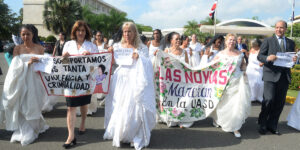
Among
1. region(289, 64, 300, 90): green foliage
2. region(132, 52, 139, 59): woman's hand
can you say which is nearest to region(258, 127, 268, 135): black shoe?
region(132, 52, 139, 59): woman's hand

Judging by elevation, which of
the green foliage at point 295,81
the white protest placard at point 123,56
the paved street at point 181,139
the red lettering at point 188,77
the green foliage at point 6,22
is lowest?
the paved street at point 181,139

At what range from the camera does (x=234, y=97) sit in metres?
4.68

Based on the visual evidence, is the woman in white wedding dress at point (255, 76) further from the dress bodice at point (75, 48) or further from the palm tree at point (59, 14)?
the palm tree at point (59, 14)

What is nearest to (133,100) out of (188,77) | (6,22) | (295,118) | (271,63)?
(188,77)

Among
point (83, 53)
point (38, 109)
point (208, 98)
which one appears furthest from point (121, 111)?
point (208, 98)

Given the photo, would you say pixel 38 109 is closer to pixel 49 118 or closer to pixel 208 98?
pixel 49 118

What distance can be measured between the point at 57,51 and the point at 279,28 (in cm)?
545

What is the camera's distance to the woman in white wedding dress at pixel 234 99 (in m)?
4.58

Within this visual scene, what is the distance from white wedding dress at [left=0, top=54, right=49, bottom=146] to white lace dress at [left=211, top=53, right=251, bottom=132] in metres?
3.45

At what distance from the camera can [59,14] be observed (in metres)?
36.9

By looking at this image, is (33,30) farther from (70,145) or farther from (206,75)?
(206,75)

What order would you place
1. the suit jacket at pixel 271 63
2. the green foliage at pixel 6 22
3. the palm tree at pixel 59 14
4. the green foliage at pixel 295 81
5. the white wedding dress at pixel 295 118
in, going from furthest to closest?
the green foliage at pixel 6 22, the palm tree at pixel 59 14, the green foliage at pixel 295 81, the white wedding dress at pixel 295 118, the suit jacket at pixel 271 63

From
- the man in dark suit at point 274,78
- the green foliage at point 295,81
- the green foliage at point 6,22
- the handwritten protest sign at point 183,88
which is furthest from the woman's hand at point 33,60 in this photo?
the green foliage at point 6,22

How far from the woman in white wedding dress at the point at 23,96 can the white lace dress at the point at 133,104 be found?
4.41ft
